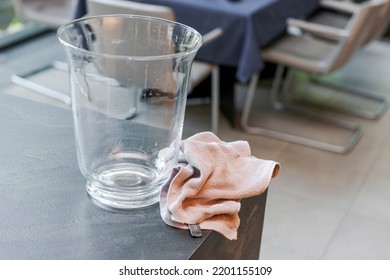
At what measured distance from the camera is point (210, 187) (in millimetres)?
858

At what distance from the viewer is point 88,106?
868 millimetres

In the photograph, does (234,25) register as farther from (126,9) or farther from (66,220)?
(66,220)

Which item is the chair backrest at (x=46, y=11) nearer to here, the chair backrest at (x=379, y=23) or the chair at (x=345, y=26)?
the chair at (x=345, y=26)

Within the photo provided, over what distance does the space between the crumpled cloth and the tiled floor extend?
721 mm

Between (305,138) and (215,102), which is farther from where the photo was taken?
(305,138)

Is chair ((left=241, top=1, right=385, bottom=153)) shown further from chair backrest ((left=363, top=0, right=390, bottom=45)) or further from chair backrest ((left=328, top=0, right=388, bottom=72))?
chair backrest ((left=363, top=0, right=390, bottom=45))

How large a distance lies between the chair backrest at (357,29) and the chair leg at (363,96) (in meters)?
0.46

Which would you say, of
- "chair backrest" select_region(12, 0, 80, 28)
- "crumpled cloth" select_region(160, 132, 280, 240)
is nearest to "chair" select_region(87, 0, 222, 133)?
"chair backrest" select_region(12, 0, 80, 28)

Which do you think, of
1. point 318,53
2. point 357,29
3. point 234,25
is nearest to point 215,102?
point 234,25

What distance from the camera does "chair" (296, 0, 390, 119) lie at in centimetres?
298

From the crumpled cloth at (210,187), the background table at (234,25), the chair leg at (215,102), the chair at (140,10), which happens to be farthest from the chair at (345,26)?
the crumpled cloth at (210,187)

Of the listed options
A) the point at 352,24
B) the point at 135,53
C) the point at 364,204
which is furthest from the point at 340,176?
the point at 135,53

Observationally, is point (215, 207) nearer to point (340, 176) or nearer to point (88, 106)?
point (88, 106)

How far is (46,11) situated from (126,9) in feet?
3.53
